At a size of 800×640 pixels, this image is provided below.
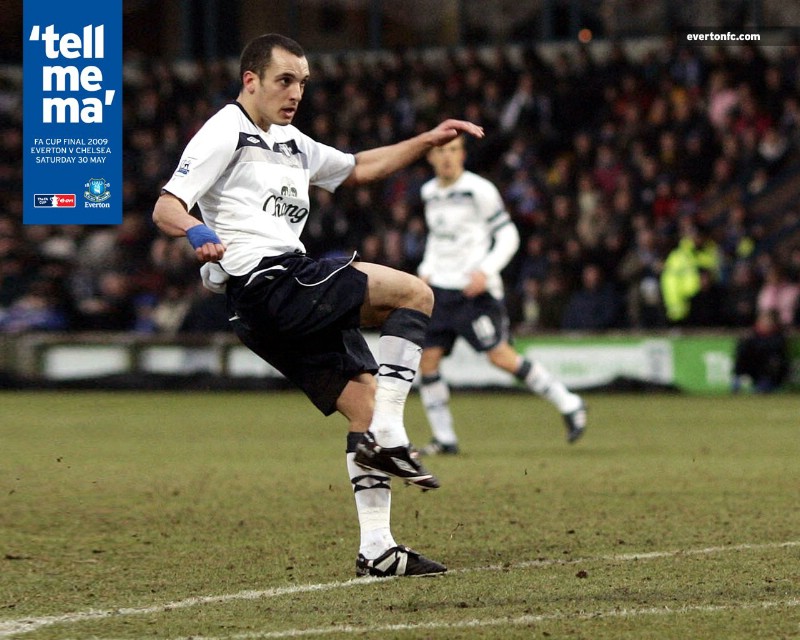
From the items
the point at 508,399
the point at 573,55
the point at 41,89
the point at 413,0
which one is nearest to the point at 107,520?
the point at 41,89

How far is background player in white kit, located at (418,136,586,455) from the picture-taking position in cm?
1127

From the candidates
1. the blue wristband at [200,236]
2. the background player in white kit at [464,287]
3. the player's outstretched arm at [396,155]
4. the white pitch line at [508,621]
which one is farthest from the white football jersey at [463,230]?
the white pitch line at [508,621]

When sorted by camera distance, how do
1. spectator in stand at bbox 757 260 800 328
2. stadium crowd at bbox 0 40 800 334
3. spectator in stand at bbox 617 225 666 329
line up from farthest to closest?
stadium crowd at bbox 0 40 800 334
spectator in stand at bbox 617 225 666 329
spectator in stand at bbox 757 260 800 328

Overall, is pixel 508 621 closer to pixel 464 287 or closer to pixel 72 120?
pixel 72 120

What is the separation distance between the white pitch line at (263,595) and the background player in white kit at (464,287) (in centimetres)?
499

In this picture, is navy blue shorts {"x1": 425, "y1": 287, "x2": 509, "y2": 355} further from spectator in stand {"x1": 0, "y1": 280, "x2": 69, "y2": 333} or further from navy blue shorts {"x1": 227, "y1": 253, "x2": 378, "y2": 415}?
spectator in stand {"x1": 0, "y1": 280, "x2": 69, "y2": 333}

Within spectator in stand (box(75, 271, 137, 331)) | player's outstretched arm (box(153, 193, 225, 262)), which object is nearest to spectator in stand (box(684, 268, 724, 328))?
spectator in stand (box(75, 271, 137, 331))

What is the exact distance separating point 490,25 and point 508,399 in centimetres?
1048

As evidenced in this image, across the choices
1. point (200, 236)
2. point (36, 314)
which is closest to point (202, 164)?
point (200, 236)

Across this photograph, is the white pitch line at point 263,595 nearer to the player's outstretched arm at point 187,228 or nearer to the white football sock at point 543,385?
the player's outstretched arm at point 187,228

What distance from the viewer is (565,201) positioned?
20328 mm

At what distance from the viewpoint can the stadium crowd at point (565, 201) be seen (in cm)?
1900

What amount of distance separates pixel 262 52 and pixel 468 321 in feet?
18.2

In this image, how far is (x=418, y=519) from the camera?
295 inches
